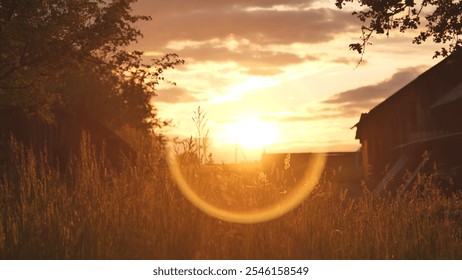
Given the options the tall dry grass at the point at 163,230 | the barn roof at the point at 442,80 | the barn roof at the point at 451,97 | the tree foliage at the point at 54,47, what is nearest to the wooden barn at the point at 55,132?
the tree foliage at the point at 54,47

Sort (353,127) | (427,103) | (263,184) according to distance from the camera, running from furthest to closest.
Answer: (353,127) < (427,103) < (263,184)

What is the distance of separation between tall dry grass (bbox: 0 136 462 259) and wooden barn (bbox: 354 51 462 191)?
15355mm

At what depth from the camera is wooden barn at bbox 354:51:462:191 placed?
24969mm

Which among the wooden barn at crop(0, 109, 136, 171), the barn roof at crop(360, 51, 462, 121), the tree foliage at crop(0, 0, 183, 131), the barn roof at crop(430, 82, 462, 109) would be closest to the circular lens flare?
the tree foliage at crop(0, 0, 183, 131)

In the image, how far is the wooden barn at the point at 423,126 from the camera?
81.9ft

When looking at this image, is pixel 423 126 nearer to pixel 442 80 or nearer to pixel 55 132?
pixel 442 80

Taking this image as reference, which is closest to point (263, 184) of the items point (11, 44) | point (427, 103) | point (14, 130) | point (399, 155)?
point (11, 44)

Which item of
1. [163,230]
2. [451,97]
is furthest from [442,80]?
[163,230]

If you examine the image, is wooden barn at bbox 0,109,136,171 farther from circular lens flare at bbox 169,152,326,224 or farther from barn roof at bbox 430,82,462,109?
circular lens flare at bbox 169,152,326,224

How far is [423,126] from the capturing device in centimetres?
2830

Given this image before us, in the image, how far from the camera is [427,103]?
28.2 meters
